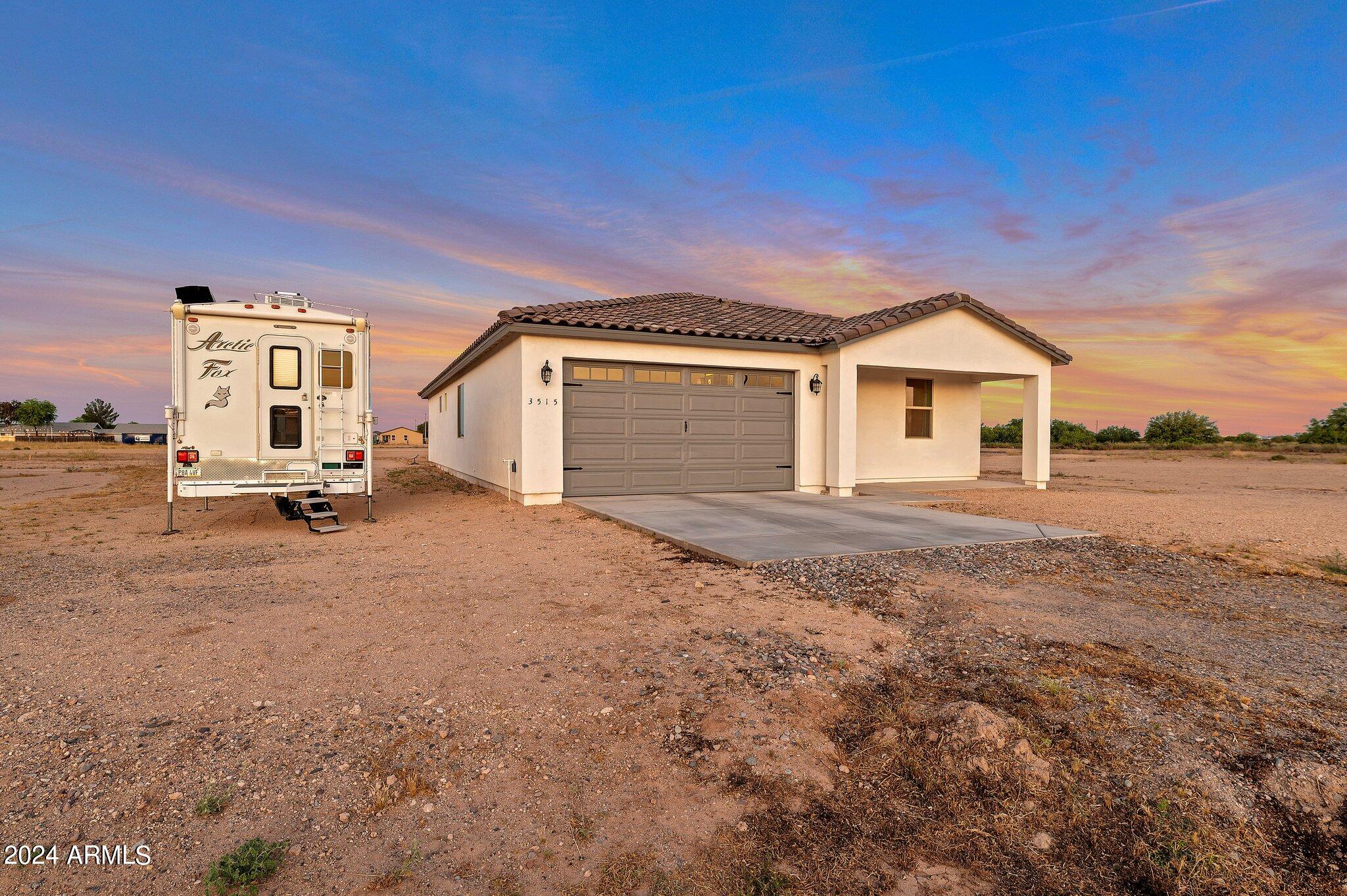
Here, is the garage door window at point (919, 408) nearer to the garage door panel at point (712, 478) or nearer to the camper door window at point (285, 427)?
the garage door panel at point (712, 478)

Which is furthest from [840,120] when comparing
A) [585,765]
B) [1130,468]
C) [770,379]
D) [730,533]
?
[1130,468]

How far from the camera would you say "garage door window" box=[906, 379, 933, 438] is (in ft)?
49.2

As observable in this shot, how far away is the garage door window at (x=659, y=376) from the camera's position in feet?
38.3

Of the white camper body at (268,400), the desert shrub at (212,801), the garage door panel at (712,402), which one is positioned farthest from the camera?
the garage door panel at (712,402)

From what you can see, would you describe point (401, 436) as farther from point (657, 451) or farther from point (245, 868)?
point (245, 868)

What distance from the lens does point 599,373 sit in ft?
37.4

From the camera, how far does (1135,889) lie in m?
1.99

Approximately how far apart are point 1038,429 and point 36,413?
122 m

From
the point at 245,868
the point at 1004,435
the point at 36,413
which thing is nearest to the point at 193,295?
the point at 245,868

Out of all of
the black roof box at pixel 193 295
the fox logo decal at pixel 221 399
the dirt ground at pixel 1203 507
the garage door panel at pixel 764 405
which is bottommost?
the dirt ground at pixel 1203 507

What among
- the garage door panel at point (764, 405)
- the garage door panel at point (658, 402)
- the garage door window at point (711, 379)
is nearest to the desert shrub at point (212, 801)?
the garage door panel at point (658, 402)

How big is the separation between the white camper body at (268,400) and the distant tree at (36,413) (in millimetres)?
109745

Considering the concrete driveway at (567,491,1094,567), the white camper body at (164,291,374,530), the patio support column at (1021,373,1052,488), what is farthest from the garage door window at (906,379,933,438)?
the white camper body at (164,291,374,530)

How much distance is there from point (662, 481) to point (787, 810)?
9.54 m
